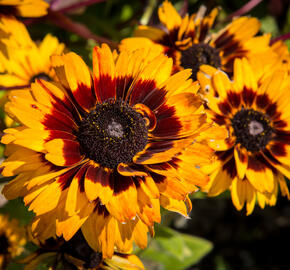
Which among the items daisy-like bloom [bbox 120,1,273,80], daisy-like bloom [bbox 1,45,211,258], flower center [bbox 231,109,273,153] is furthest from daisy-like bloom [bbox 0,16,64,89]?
flower center [bbox 231,109,273,153]

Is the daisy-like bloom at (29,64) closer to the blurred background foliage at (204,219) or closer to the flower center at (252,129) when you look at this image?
the blurred background foliage at (204,219)

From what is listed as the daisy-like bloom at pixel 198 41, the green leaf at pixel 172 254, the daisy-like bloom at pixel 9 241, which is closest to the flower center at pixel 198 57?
the daisy-like bloom at pixel 198 41

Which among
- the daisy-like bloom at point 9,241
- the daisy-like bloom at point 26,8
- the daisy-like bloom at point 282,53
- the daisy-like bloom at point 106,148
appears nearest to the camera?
the daisy-like bloom at point 106,148

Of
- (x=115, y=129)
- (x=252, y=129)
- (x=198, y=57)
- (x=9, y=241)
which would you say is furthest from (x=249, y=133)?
(x=9, y=241)

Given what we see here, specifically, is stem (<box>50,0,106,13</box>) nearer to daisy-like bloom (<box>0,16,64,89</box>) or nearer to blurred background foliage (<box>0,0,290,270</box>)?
blurred background foliage (<box>0,0,290,270</box>)

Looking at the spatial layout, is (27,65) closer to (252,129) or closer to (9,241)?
(9,241)
